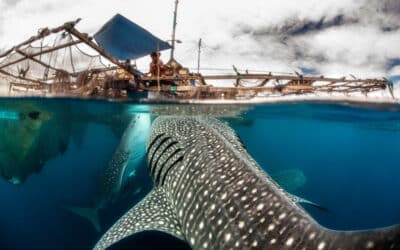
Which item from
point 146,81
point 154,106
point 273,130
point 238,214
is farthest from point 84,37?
point 273,130

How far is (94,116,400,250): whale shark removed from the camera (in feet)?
7.22

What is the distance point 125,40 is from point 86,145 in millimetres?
16295

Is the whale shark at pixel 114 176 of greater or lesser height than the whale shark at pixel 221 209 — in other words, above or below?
below

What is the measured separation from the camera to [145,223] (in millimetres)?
4438

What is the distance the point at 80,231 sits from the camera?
11.7m

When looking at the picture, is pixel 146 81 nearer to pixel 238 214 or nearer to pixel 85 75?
pixel 85 75

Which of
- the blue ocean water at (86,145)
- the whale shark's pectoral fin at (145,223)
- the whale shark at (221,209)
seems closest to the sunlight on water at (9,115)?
the blue ocean water at (86,145)

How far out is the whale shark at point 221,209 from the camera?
2.20 m

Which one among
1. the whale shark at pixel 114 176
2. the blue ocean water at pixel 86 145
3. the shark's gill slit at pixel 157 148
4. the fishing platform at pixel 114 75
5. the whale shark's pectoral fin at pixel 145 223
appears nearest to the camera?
the whale shark's pectoral fin at pixel 145 223

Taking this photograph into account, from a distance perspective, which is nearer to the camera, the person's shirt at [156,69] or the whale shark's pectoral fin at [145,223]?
the whale shark's pectoral fin at [145,223]

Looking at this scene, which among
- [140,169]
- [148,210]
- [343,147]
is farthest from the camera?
[343,147]

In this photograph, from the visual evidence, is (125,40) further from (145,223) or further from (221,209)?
(221,209)

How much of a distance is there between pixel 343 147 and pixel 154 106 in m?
29.3

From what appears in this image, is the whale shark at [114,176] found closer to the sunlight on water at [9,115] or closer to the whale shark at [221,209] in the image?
the whale shark at [221,209]
